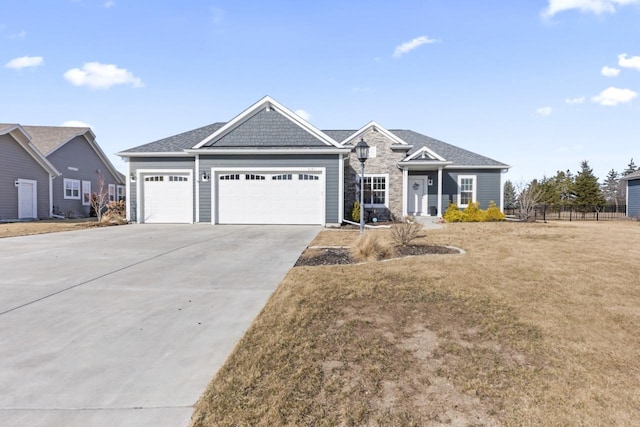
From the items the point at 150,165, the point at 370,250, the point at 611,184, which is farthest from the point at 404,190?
the point at 611,184

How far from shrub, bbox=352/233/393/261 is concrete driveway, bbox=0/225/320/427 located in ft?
4.79

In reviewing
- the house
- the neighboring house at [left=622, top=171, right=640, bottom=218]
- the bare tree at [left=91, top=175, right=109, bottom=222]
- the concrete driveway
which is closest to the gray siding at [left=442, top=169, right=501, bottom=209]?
the house

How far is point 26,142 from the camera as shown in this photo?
785 inches

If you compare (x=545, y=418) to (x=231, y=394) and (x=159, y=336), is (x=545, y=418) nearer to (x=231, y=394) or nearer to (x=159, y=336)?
(x=231, y=394)

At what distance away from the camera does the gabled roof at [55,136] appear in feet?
75.7

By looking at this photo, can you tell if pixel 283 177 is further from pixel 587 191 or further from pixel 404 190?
pixel 587 191

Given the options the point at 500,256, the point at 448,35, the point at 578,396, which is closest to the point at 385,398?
the point at 578,396

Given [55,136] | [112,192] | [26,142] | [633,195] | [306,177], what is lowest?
[633,195]

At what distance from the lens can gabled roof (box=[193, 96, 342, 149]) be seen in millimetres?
16031

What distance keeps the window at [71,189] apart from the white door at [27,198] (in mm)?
3350

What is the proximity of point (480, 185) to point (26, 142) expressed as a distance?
27234 millimetres

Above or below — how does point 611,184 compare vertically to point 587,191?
above

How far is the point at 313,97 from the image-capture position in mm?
16641

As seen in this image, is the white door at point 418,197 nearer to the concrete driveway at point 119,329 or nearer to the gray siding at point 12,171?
the concrete driveway at point 119,329
